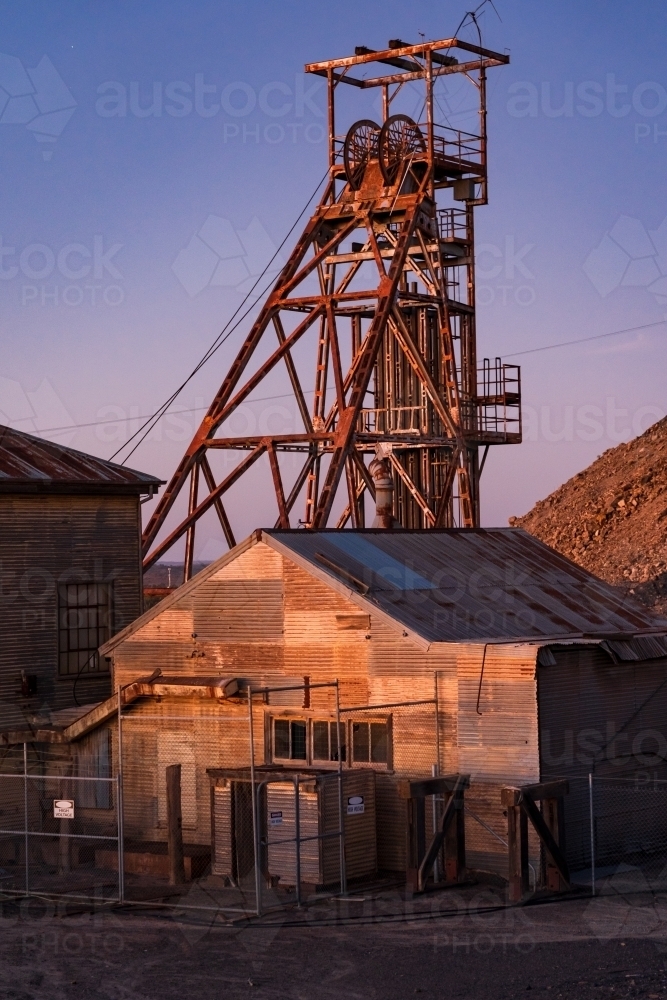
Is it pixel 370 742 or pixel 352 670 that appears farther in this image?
pixel 352 670

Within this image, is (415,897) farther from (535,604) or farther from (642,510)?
(642,510)

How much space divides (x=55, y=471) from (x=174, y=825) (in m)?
9.31

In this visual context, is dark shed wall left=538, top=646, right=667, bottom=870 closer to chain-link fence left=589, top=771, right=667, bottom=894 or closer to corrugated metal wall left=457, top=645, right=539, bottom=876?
chain-link fence left=589, top=771, right=667, bottom=894

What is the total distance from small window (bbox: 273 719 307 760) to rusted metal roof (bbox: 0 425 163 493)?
723 cm

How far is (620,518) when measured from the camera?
63125 mm

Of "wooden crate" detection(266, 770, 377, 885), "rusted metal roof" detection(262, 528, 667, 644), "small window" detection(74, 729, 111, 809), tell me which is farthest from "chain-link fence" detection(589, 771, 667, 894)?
"small window" detection(74, 729, 111, 809)

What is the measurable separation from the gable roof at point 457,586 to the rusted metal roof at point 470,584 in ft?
0.07

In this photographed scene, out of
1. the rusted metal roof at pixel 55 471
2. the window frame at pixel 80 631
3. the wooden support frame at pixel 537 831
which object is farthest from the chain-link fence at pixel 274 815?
the rusted metal roof at pixel 55 471

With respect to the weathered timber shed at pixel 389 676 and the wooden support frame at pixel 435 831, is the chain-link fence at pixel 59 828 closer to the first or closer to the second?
the weathered timber shed at pixel 389 676

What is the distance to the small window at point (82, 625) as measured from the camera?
2773cm

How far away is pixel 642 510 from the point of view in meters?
62.2

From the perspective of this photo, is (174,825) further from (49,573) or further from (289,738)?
(49,573)

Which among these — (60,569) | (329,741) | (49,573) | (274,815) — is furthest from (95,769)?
(274,815)

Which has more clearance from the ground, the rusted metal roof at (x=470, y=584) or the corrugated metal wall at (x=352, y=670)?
A: the rusted metal roof at (x=470, y=584)
